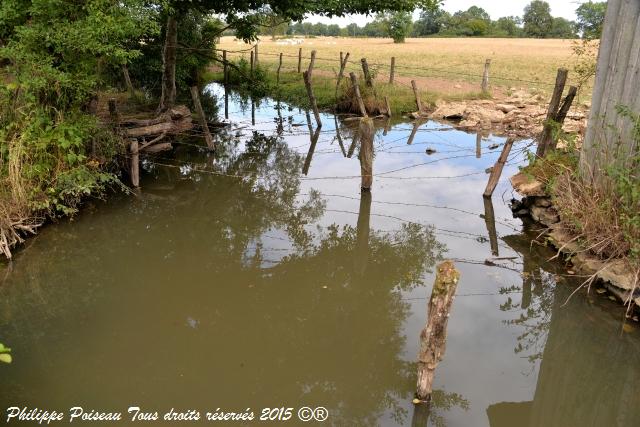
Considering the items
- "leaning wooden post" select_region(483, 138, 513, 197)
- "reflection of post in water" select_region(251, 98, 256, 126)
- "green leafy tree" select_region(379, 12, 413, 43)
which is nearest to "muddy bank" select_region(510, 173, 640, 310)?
"leaning wooden post" select_region(483, 138, 513, 197)

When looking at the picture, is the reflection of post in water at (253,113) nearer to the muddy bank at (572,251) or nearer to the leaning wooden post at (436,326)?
the muddy bank at (572,251)

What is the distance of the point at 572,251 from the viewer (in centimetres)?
726

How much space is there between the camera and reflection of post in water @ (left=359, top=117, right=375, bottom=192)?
9273 mm

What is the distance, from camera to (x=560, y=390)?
5156 mm

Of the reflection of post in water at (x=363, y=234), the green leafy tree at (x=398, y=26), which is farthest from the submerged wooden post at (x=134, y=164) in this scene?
the green leafy tree at (x=398, y=26)

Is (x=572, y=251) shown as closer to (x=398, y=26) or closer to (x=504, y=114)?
(x=504, y=114)

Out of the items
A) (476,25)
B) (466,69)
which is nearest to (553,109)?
(466,69)

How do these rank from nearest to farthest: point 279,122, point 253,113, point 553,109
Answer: point 553,109, point 279,122, point 253,113

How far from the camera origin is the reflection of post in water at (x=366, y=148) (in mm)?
9273

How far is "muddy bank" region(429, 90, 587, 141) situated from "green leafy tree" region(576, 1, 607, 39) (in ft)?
13.4

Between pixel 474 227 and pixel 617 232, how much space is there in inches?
110

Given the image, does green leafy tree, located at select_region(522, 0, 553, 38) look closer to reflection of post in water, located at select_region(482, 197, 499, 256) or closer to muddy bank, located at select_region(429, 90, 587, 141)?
muddy bank, located at select_region(429, 90, 587, 141)

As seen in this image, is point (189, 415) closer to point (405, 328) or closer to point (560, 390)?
point (405, 328)

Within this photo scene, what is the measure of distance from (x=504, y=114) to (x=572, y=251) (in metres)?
11.6
